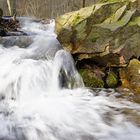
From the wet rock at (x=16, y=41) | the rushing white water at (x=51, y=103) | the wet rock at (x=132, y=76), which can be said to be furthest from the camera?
the wet rock at (x=16, y=41)

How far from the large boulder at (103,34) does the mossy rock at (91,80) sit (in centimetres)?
38

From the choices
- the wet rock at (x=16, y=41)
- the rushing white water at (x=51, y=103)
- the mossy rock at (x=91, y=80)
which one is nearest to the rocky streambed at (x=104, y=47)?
the mossy rock at (x=91, y=80)

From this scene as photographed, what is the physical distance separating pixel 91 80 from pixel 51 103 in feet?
4.44

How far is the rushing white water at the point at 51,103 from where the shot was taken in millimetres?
4996

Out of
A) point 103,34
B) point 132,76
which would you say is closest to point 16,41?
point 103,34

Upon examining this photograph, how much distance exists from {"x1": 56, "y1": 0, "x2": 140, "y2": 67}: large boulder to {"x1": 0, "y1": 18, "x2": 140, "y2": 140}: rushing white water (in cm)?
44

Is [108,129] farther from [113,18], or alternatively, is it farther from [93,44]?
[113,18]

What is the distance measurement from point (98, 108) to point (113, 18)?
279 centimetres

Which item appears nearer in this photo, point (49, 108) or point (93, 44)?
point (49, 108)

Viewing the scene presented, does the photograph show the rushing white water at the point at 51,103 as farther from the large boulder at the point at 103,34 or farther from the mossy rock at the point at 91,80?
the large boulder at the point at 103,34

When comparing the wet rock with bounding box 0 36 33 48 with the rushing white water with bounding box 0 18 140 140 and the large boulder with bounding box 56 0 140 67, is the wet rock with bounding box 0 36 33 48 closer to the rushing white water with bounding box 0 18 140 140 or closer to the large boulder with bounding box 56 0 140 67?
the rushing white water with bounding box 0 18 140 140

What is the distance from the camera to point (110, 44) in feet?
23.5

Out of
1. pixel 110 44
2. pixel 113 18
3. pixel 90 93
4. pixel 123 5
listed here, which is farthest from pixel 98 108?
pixel 123 5

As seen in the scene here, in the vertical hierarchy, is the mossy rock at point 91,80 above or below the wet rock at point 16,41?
below
